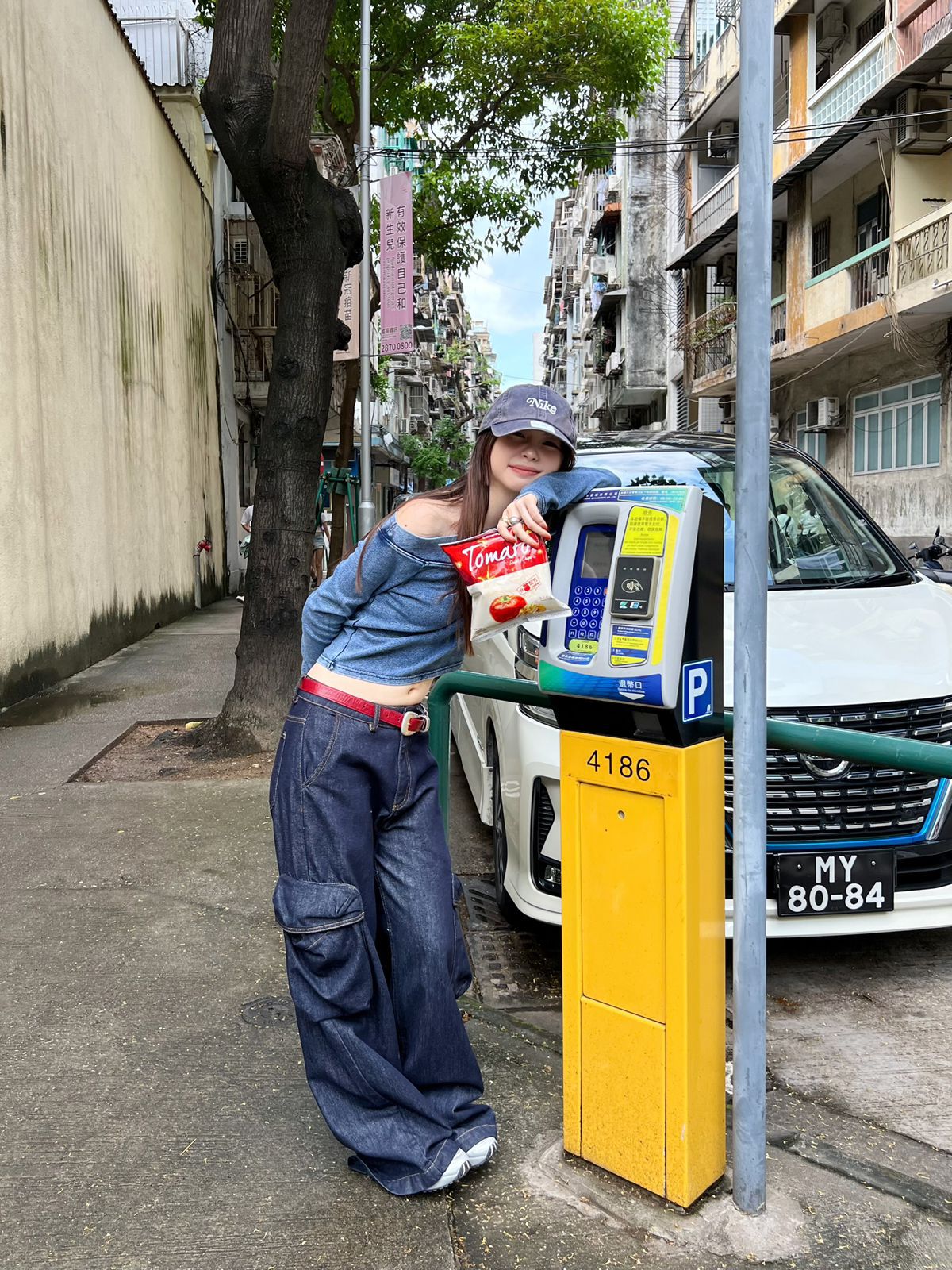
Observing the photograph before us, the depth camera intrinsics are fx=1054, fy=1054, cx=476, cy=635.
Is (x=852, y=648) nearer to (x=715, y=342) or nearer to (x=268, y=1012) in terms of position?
(x=268, y=1012)

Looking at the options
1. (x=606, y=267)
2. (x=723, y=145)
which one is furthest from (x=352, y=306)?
(x=606, y=267)

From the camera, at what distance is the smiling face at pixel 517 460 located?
2090mm

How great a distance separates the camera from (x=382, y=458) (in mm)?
34406

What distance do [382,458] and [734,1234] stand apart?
33261 millimetres

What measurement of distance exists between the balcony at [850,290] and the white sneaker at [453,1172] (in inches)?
601

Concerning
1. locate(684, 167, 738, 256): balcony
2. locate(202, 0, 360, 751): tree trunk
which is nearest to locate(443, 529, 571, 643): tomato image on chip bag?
locate(202, 0, 360, 751): tree trunk

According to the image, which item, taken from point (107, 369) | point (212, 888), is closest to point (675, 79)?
point (107, 369)

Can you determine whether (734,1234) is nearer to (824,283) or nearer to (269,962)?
(269,962)

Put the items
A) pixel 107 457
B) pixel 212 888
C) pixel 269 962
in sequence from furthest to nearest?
1. pixel 107 457
2. pixel 212 888
3. pixel 269 962

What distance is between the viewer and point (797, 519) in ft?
14.2

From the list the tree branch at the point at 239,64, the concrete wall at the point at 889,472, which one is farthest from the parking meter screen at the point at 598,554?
the concrete wall at the point at 889,472

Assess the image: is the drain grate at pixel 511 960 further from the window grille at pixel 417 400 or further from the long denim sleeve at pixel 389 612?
the window grille at pixel 417 400

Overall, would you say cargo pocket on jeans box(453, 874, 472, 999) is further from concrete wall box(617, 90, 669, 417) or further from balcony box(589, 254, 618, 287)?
balcony box(589, 254, 618, 287)

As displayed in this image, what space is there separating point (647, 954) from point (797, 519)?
2705 millimetres
